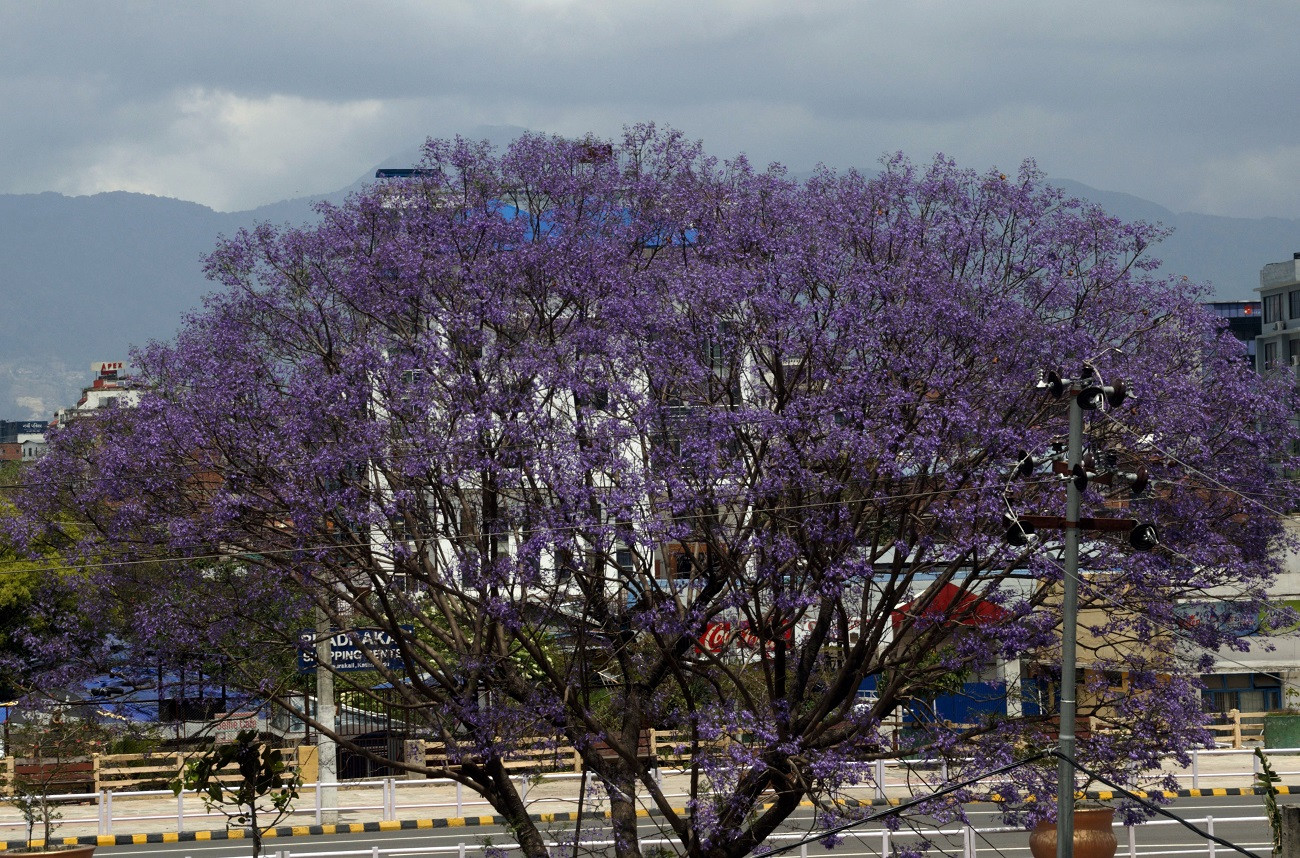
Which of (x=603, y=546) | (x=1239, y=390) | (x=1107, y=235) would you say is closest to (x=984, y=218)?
(x=1107, y=235)

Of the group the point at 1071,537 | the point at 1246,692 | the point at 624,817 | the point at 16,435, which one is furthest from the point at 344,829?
the point at 16,435

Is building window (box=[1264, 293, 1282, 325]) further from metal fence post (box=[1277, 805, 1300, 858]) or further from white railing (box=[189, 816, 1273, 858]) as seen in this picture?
metal fence post (box=[1277, 805, 1300, 858])

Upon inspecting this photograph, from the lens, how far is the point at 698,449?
19.9 meters

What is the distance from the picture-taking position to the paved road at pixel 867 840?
27.2 metres

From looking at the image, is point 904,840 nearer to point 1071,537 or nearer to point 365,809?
point 1071,537

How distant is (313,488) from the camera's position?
2080 centimetres

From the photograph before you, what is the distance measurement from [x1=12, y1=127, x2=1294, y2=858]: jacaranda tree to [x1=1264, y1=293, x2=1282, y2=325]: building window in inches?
2661

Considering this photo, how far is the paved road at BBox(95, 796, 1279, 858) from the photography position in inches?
1070

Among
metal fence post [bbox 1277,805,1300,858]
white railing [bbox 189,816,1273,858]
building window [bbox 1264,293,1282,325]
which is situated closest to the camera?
metal fence post [bbox 1277,805,1300,858]

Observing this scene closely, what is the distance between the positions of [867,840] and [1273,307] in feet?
217

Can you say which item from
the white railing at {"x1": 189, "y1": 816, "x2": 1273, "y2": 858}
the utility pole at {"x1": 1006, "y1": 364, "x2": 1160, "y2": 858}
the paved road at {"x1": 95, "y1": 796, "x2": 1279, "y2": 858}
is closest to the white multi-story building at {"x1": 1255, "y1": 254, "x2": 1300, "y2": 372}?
the paved road at {"x1": 95, "y1": 796, "x2": 1279, "y2": 858}

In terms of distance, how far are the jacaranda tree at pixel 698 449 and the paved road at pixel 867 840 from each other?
5.47 metres

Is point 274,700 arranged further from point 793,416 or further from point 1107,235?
point 1107,235

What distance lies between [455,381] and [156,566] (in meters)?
7.91
